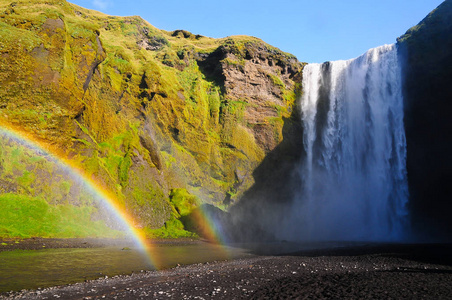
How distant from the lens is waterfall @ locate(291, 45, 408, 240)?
46.4 metres

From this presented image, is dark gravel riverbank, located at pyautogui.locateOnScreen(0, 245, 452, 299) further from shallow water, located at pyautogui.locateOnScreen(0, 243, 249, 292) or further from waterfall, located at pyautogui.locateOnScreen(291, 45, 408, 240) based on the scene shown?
waterfall, located at pyautogui.locateOnScreen(291, 45, 408, 240)

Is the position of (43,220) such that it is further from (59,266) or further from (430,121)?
(430,121)

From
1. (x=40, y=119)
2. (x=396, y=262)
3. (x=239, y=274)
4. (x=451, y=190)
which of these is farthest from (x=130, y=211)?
(x=451, y=190)

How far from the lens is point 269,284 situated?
492 inches

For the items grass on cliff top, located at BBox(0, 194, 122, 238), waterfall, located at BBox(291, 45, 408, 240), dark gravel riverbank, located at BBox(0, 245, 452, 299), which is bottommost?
dark gravel riverbank, located at BBox(0, 245, 452, 299)

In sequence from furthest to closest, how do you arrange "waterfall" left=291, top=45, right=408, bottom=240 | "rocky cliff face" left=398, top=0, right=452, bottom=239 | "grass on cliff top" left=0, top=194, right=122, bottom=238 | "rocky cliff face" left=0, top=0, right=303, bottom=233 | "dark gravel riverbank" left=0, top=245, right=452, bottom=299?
"waterfall" left=291, top=45, right=408, bottom=240 → "rocky cliff face" left=398, top=0, right=452, bottom=239 → "rocky cliff face" left=0, top=0, right=303, bottom=233 → "grass on cliff top" left=0, top=194, right=122, bottom=238 → "dark gravel riverbank" left=0, top=245, right=452, bottom=299

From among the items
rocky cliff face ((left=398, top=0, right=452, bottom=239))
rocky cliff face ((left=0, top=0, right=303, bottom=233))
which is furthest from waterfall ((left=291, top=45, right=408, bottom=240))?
rocky cliff face ((left=0, top=0, right=303, bottom=233))

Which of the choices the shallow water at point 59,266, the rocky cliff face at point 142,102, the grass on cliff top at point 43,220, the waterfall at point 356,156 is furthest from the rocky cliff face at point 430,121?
the grass on cliff top at point 43,220

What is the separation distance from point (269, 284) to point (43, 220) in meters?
23.8

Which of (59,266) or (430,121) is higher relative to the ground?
(430,121)

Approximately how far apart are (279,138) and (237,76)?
17.2 m

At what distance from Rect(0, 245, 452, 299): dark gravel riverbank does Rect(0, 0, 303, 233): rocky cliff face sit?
66.0 ft

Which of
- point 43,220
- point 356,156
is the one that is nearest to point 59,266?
point 43,220

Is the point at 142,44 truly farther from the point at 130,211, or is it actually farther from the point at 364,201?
the point at 364,201
